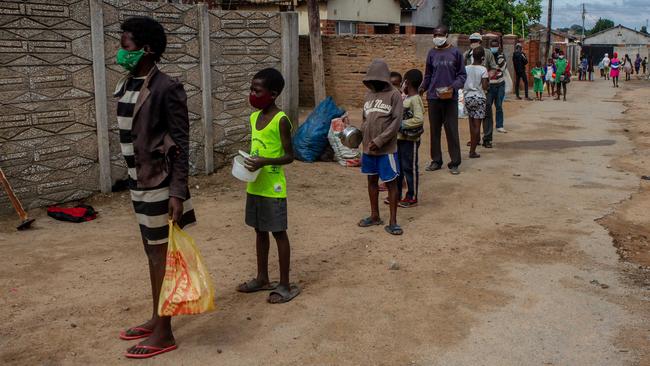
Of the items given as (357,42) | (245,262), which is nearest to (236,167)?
(245,262)

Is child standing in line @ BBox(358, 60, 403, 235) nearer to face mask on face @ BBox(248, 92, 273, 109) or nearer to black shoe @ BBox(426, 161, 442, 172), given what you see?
face mask on face @ BBox(248, 92, 273, 109)

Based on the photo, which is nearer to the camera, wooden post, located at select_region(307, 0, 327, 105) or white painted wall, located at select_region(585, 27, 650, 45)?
wooden post, located at select_region(307, 0, 327, 105)

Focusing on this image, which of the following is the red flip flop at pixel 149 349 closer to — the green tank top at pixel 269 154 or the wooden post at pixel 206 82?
the green tank top at pixel 269 154

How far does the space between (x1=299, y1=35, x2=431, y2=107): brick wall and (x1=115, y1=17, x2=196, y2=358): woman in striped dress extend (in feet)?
42.6

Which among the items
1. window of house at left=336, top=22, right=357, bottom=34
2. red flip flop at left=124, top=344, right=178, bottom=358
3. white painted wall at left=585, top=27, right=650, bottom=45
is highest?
white painted wall at left=585, top=27, right=650, bottom=45

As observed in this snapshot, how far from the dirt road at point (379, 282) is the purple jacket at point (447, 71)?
4.14 feet

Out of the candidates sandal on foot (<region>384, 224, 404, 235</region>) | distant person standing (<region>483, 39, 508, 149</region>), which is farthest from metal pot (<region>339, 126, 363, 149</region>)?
distant person standing (<region>483, 39, 508, 149</region>)

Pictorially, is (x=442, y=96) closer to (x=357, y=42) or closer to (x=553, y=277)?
(x=553, y=277)

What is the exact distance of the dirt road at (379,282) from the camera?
4.02 meters

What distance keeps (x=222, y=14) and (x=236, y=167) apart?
199 inches

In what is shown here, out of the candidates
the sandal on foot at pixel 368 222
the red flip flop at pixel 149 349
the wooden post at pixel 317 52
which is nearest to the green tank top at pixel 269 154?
the red flip flop at pixel 149 349

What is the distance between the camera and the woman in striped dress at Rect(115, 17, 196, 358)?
3.68 meters

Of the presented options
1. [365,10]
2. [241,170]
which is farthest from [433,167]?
[365,10]

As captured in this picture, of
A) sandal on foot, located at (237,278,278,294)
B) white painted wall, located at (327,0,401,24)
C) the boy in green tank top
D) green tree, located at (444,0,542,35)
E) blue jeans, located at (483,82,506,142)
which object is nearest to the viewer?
the boy in green tank top
